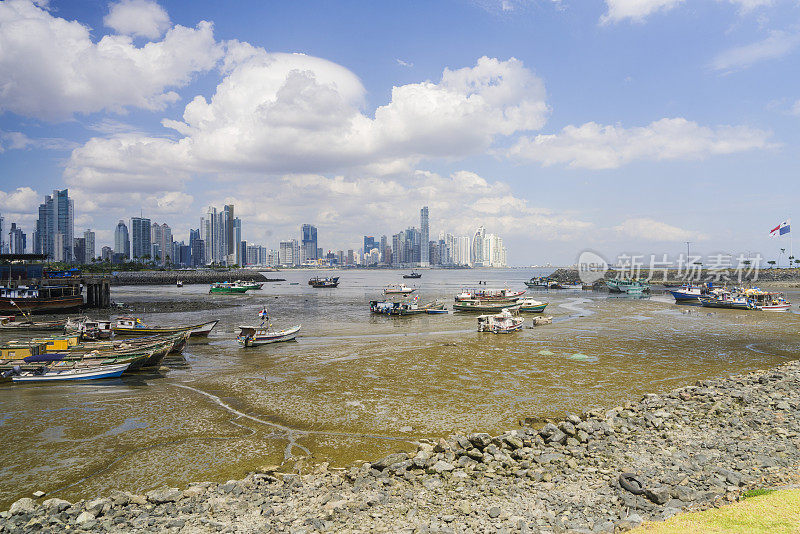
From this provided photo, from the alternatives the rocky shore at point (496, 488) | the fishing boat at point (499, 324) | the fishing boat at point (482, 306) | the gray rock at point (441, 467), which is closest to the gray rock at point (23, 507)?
the rocky shore at point (496, 488)

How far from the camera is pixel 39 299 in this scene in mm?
54812

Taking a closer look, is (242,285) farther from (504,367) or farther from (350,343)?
(504,367)

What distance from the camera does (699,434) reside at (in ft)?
43.5

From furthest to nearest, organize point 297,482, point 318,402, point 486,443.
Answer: point 318,402 → point 486,443 → point 297,482

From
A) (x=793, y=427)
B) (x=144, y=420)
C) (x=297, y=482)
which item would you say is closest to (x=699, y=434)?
(x=793, y=427)

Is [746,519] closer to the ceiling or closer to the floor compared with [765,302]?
closer to the ceiling

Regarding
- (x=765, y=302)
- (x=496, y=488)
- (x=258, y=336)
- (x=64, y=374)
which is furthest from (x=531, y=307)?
(x=496, y=488)

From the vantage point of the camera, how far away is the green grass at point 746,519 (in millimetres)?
7238

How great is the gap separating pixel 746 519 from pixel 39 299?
70.1m

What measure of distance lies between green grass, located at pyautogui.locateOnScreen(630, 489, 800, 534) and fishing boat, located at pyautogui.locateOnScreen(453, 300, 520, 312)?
49.5 metres

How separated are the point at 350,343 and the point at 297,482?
25.1m

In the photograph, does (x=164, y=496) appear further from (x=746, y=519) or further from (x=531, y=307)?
(x=531, y=307)

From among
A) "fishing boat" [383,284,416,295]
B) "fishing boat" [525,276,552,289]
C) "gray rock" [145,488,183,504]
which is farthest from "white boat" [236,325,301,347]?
"fishing boat" [525,276,552,289]

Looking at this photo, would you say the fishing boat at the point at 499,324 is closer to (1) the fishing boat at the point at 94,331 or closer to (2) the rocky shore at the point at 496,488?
(2) the rocky shore at the point at 496,488
